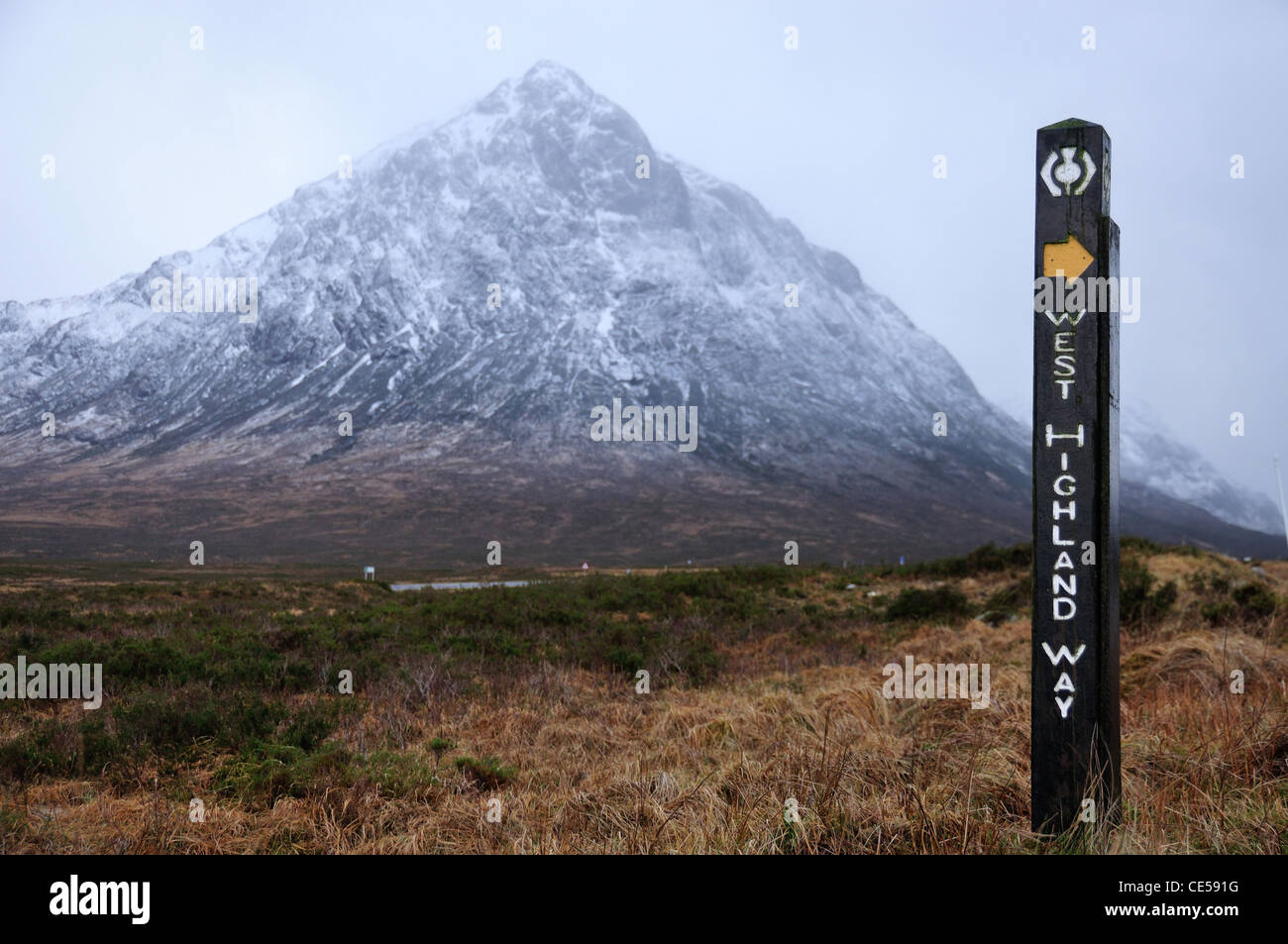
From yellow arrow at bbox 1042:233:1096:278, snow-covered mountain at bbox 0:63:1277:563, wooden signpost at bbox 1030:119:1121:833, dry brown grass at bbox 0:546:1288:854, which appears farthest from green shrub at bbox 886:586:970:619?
snow-covered mountain at bbox 0:63:1277:563

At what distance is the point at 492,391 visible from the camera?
436ft

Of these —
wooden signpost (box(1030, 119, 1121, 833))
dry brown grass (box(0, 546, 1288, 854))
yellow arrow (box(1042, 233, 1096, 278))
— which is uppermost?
yellow arrow (box(1042, 233, 1096, 278))

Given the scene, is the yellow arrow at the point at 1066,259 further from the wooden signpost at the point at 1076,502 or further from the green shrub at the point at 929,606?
the green shrub at the point at 929,606

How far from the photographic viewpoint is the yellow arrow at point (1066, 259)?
3.58m

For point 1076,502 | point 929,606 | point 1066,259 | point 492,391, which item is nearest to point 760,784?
point 1076,502

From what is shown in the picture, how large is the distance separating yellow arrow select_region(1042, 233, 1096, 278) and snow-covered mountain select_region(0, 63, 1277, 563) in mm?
71970

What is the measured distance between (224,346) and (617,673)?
526 ft

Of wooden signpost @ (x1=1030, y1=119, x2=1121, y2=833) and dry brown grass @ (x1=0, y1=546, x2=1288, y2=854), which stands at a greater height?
wooden signpost @ (x1=1030, y1=119, x2=1121, y2=833)

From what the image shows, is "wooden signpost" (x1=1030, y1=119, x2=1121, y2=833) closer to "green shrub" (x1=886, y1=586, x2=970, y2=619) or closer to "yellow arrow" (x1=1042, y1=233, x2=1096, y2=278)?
"yellow arrow" (x1=1042, y1=233, x2=1096, y2=278)

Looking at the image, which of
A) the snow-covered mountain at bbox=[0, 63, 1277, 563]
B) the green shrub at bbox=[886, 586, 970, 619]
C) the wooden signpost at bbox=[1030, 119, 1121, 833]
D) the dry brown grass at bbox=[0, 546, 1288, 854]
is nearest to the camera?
the wooden signpost at bbox=[1030, 119, 1121, 833]

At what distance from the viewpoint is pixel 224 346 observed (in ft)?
482

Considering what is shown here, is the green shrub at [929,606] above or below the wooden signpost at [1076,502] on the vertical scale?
below

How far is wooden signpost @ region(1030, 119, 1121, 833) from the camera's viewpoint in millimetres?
3498

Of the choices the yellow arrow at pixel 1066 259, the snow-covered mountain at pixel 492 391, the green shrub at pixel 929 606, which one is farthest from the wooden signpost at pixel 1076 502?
the snow-covered mountain at pixel 492 391
